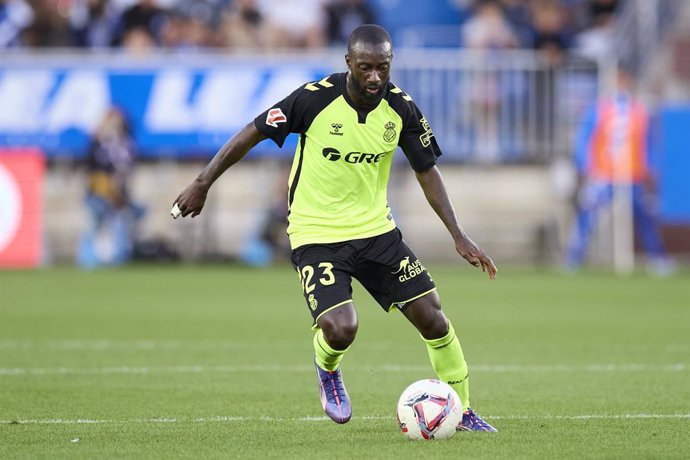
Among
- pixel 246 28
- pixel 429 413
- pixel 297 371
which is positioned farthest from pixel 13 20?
pixel 429 413

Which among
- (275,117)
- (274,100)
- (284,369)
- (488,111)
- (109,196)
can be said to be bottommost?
(109,196)

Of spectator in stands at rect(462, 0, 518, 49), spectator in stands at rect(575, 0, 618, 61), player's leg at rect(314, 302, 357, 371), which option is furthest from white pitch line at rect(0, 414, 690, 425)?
spectator in stands at rect(575, 0, 618, 61)

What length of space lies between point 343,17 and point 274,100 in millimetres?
3142

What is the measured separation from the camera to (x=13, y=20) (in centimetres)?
2486

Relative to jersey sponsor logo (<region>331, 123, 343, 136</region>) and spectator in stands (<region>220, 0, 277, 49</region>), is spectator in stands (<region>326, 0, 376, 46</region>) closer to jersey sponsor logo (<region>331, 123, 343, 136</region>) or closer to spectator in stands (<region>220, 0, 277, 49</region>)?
spectator in stands (<region>220, 0, 277, 49</region>)

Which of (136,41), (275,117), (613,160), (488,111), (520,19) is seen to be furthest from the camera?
(520,19)

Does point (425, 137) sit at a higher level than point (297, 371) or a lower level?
higher

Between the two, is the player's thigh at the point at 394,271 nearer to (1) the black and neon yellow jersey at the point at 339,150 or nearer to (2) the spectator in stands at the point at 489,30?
(1) the black and neon yellow jersey at the point at 339,150

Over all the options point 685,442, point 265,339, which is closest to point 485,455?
point 685,442

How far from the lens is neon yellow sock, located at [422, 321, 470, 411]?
7676 mm

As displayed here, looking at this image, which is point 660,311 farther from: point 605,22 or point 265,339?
point 605,22

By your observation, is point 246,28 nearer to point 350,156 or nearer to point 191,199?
point 350,156

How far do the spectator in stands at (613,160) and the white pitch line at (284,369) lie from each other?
11.4 m

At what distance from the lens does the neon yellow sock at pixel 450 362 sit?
768 cm
